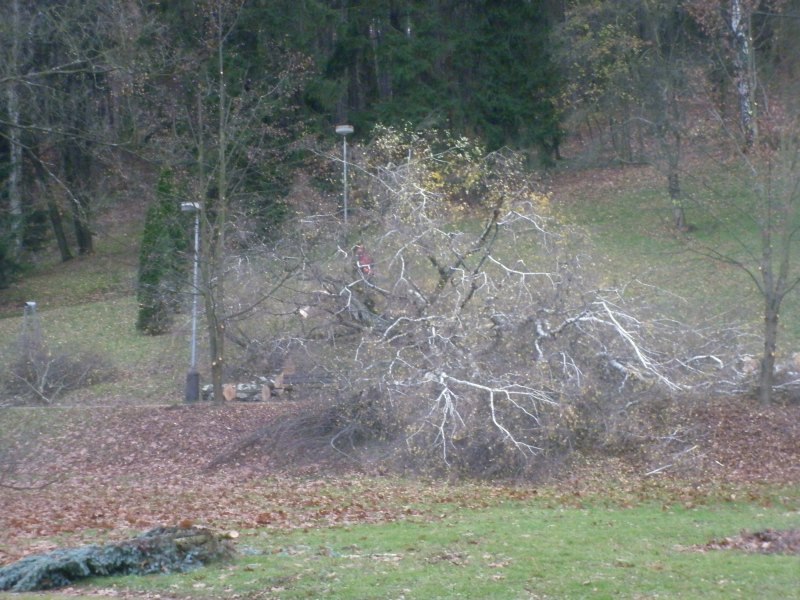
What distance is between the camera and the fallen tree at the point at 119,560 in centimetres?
762

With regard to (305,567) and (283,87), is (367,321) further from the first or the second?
(305,567)

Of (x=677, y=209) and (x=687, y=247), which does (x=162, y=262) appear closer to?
(x=687, y=247)

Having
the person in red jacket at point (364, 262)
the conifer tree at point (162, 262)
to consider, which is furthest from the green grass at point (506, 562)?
the conifer tree at point (162, 262)

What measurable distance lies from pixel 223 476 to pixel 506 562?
791 cm

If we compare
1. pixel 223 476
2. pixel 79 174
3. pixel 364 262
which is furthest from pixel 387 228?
pixel 79 174

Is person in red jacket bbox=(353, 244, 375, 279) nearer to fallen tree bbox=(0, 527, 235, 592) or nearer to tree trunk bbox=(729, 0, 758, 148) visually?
tree trunk bbox=(729, 0, 758, 148)

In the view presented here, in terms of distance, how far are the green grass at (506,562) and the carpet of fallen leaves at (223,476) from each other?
1.05m

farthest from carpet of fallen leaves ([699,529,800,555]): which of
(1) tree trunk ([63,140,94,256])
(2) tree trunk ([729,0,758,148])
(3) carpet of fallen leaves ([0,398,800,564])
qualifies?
(1) tree trunk ([63,140,94,256])

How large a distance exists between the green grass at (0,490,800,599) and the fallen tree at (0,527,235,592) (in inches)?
5.8

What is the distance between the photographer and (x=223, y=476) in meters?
15.0

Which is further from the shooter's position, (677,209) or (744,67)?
(677,209)

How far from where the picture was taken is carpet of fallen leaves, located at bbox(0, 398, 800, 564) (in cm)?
1110

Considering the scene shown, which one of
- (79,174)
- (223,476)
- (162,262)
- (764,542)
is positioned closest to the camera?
(764,542)

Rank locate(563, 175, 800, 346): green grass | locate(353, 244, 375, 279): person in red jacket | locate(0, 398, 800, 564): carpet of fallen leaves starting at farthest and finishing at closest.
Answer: locate(563, 175, 800, 346): green grass, locate(353, 244, 375, 279): person in red jacket, locate(0, 398, 800, 564): carpet of fallen leaves
